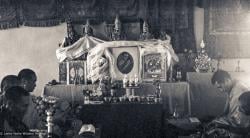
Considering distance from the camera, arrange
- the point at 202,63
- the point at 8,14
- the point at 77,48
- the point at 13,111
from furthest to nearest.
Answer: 1. the point at 8,14
2. the point at 77,48
3. the point at 202,63
4. the point at 13,111

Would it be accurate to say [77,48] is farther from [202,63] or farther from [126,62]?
[202,63]

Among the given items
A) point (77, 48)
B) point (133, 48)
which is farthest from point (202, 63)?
point (77, 48)

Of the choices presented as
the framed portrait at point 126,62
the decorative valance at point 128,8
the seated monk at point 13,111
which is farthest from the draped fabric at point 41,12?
the seated monk at point 13,111

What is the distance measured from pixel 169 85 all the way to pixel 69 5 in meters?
3.27

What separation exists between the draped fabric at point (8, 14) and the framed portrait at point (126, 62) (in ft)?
9.33

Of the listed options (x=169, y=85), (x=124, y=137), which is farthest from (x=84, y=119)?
(x=169, y=85)

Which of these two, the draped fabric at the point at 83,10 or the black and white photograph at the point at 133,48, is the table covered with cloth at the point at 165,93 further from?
the draped fabric at the point at 83,10

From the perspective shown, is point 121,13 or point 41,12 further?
point 41,12

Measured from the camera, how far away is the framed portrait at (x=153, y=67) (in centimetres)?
962

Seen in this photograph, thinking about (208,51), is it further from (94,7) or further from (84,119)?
(84,119)

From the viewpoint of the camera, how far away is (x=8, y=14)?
10859 mm

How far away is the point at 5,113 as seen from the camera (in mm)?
5621

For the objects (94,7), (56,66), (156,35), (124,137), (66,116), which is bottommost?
(124,137)

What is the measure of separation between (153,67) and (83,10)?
2.37m
